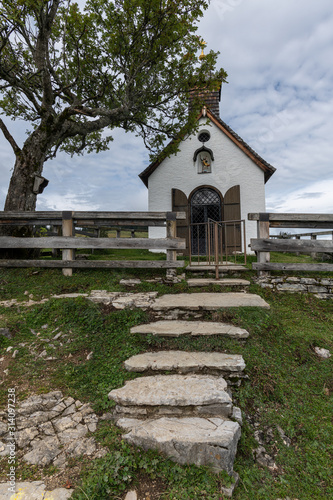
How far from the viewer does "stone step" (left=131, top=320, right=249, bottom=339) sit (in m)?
3.94

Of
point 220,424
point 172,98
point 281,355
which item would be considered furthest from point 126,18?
point 220,424

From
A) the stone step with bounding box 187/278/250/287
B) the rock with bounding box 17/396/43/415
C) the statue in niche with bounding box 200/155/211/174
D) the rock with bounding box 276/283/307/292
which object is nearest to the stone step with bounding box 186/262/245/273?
the stone step with bounding box 187/278/250/287

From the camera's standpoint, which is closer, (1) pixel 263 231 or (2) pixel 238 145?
(1) pixel 263 231

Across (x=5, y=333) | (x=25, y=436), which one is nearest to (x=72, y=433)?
(x=25, y=436)

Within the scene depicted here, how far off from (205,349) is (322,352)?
1904 millimetres

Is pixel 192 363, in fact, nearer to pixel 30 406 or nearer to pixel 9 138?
pixel 30 406

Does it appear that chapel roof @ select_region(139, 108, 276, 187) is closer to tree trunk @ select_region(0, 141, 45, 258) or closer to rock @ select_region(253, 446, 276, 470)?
tree trunk @ select_region(0, 141, 45, 258)

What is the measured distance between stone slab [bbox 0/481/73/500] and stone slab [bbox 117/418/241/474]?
61 cm

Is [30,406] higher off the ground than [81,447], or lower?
higher

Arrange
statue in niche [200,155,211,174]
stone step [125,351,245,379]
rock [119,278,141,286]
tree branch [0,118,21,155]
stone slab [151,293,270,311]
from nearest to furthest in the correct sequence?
stone step [125,351,245,379] < stone slab [151,293,270,311] < rock [119,278,141,286] < tree branch [0,118,21,155] < statue in niche [200,155,211,174]


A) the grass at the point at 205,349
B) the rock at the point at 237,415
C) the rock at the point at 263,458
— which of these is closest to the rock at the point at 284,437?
the grass at the point at 205,349

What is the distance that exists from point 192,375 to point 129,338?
1.21m

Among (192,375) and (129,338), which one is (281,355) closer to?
(192,375)

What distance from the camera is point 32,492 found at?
6.74 ft
